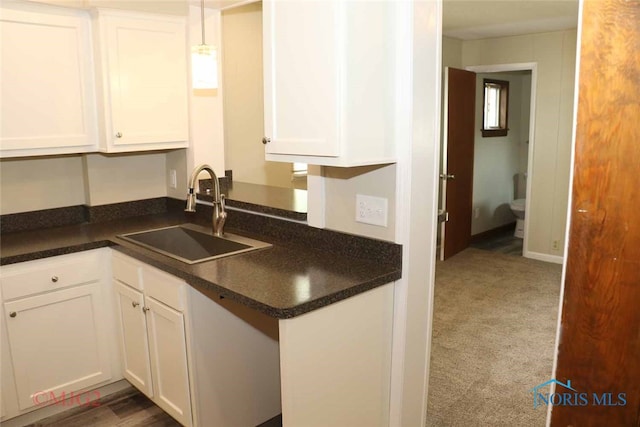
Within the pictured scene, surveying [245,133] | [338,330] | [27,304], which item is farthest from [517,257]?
[27,304]

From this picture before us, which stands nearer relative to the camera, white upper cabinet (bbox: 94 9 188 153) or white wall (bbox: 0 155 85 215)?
white upper cabinet (bbox: 94 9 188 153)

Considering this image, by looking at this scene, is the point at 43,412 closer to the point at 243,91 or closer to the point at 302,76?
the point at 302,76

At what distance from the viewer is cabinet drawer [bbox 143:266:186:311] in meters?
2.27

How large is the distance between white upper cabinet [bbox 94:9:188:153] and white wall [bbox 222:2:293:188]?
1.86 ft

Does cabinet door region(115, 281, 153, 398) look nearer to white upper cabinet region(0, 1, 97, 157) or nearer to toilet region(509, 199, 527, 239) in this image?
white upper cabinet region(0, 1, 97, 157)

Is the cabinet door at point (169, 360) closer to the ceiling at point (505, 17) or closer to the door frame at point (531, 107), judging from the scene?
the ceiling at point (505, 17)

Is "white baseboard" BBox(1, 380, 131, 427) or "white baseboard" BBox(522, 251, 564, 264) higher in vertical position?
"white baseboard" BBox(522, 251, 564, 264)

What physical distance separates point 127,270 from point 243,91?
1621 mm

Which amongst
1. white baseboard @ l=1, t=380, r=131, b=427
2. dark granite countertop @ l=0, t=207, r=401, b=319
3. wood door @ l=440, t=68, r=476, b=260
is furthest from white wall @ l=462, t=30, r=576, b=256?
white baseboard @ l=1, t=380, r=131, b=427

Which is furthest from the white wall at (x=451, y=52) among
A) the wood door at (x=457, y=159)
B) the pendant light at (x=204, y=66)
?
the pendant light at (x=204, y=66)

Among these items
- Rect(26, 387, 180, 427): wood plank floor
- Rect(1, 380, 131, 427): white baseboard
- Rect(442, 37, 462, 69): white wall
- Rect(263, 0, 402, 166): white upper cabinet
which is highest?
Rect(442, 37, 462, 69): white wall

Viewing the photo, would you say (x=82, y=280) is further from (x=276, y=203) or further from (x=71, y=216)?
(x=276, y=203)

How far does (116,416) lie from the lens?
8.93ft

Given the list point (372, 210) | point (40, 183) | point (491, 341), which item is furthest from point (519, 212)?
point (40, 183)
